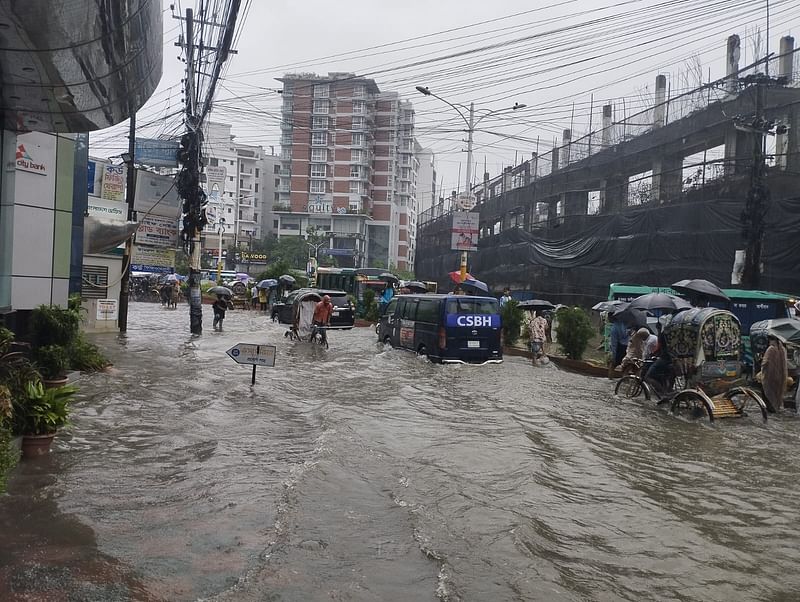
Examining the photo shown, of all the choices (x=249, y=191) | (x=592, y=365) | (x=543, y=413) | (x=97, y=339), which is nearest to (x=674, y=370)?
(x=543, y=413)

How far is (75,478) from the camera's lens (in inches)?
259

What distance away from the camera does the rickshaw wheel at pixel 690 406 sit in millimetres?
10683

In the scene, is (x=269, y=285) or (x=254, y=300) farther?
(x=254, y=300)

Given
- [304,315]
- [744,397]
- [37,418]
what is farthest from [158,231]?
[744,397]

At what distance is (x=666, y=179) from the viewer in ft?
94.6

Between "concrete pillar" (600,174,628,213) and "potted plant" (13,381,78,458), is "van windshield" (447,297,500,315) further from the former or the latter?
"concrete pillar" (600,174,628,213)

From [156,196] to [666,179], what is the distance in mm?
20038

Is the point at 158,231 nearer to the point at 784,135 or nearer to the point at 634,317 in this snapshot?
the point at 634,317

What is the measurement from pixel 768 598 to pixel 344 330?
24.3 metres

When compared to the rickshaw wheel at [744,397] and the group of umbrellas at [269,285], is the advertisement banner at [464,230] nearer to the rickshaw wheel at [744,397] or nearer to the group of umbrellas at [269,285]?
the group of umbrellas at [269,285]

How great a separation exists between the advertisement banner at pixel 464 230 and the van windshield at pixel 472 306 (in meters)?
7.69

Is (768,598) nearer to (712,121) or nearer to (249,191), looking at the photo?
(712,121)

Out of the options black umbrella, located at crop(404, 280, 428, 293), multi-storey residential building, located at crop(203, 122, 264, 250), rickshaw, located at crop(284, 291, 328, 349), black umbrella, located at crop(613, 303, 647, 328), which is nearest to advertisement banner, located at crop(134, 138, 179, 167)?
rickshaw, located at crop(284, 291, 328, 349)

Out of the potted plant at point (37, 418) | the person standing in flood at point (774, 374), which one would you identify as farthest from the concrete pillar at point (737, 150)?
the potted plant at point (37, 418)
